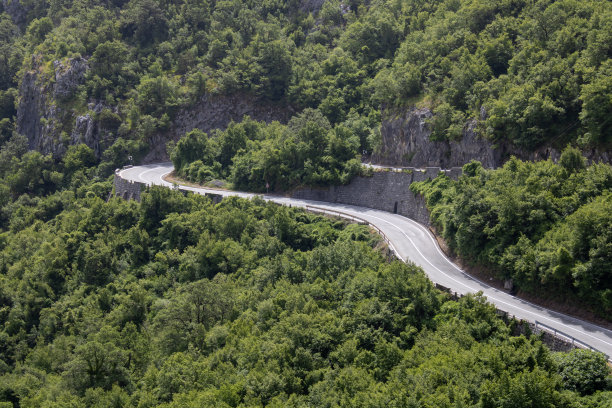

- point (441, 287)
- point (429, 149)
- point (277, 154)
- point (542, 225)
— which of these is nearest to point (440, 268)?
point (441, 287)

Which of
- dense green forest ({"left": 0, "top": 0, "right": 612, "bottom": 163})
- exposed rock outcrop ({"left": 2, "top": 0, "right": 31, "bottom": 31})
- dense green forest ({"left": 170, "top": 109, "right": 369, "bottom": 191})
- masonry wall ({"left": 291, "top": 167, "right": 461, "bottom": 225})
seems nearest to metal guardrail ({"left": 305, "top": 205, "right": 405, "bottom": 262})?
masonry wall ({"left": 291, "top": 167, "right": 461, "bottom": 225})

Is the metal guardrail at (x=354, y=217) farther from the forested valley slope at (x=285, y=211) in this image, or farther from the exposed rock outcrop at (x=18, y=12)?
the exposed rock outcrop at (x=18, y=12)

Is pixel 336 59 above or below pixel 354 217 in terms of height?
above

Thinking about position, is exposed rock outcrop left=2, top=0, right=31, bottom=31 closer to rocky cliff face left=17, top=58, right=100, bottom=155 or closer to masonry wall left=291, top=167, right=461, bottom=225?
rocky cliff face left=17, top=58, right=100, bottom=155

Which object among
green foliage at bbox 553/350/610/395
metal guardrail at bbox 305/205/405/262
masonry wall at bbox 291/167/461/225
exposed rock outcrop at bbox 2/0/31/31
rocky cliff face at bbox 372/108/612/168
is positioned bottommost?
green foliage at bbox 553/350/610/395

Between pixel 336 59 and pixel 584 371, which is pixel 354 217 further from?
pixel 336 59

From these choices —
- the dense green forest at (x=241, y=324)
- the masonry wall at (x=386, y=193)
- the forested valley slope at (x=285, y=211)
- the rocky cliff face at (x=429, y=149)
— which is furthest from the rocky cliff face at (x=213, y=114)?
the rocky cliff face at (x=429, y=149)
